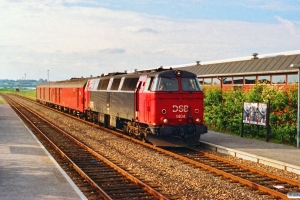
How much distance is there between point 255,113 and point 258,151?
411 centimetres

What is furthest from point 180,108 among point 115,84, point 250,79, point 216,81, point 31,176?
point 216,81

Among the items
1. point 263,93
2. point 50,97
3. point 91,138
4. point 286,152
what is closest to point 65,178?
point 286,152

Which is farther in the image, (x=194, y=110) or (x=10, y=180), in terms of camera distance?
(x=194, y=110)

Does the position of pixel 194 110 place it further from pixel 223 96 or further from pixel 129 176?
pixel 223 96

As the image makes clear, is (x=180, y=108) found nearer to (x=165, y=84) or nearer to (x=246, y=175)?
(x=165, y=84)

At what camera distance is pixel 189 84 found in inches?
688

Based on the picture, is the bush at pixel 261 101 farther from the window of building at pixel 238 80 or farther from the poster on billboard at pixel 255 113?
the window of building at pixel 238 80

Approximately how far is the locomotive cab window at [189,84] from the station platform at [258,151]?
7.73 ft

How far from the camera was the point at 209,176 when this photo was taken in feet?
39.2

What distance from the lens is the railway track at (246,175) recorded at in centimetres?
1026

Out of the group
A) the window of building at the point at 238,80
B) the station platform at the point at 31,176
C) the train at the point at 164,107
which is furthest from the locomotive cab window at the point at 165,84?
the window of building at the point at 238,80

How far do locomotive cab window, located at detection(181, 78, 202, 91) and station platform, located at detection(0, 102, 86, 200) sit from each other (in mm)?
6043

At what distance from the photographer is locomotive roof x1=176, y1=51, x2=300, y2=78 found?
2353 cm

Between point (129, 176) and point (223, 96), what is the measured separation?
14.5 metres
